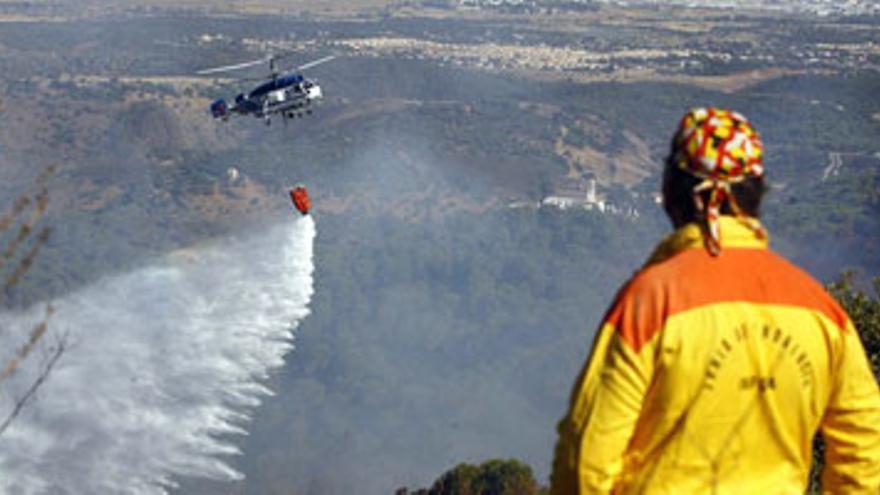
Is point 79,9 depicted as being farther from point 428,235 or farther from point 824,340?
point 824,340

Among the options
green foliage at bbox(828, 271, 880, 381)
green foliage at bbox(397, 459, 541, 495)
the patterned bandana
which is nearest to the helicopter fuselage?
green foliage at bbox(397, 459, 541, 495)

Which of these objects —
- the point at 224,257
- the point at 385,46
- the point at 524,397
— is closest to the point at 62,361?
the point at 224,257

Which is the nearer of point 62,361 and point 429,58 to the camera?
point 62,361

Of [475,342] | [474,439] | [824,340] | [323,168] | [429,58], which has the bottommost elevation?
[824,340]

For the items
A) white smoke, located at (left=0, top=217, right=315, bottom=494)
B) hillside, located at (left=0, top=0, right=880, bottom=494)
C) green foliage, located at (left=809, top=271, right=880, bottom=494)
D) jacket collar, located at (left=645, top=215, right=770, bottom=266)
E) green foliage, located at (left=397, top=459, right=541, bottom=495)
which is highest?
hillside, located at (left=0, top=0, right=880, bottom=494)

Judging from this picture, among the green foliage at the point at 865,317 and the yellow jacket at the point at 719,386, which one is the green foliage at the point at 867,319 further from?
the yellow jacket at the point at 719,386

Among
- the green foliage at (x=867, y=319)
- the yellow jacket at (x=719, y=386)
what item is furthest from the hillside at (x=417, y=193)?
the yellow jacket at (x=719, y=386)

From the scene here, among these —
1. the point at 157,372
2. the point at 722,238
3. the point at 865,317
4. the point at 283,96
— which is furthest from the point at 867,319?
the point at 157,372

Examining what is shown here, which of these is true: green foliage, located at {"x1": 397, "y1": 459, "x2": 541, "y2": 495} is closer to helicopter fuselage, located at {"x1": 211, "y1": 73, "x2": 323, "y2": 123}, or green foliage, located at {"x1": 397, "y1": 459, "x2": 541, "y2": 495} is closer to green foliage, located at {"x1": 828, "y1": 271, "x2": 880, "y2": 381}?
helicopter fuselage, located at {"x1": 211, "y1": 73, "x2": 323, "y2": 123}
